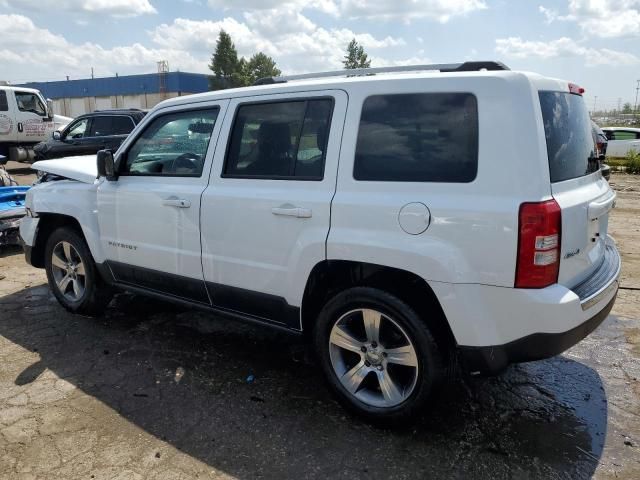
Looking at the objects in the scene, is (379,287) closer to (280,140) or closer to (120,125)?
(280,140)

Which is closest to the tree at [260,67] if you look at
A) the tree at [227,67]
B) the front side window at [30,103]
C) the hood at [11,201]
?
the tree at [227,67]

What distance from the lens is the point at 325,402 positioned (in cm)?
325

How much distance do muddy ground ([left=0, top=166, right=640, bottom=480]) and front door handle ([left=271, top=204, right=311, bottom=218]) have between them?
119 cm

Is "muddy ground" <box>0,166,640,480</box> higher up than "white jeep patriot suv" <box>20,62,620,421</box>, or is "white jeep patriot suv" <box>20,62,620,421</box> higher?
"white jeep patriot suv" <box>20,62,620,421</box>

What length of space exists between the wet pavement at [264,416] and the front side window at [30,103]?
1499 cm

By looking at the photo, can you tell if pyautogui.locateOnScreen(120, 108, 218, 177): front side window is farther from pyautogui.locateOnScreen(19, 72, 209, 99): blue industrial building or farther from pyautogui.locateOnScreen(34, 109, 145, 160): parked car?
pyautogui.locateOnScreen(19, 72, 209, 99): blue industrial building

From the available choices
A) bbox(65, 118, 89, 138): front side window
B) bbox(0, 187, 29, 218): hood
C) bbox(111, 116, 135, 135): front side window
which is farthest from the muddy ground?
bbox(65, 118, 89, 138): front side window

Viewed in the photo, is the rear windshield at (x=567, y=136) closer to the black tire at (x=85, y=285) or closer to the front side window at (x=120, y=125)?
the black tire at (x=85, y=285)

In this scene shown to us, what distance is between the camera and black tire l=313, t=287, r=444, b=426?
8.88 ft

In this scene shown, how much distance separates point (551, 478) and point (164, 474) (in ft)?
6.27

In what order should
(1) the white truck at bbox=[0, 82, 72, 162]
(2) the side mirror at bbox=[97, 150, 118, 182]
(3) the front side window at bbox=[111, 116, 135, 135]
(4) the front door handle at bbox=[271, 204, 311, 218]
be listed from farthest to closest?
(1) the white truck at bbox=[0, 82, 72, 162] → (3) the front side window at bbox=[111, 116, 135, 135] → (2) the side mirror at bbox=[97, 150, 118, 182] → (4) the front door handle at bbox=[271, 204, 311, 218]

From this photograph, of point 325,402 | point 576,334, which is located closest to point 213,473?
point 325,402

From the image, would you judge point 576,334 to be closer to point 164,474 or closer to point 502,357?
point 502,357

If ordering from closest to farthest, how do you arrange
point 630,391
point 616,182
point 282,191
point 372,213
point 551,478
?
point 551,478 < point 372,213 < point 282,191 < point 630,391 < point 616,182
